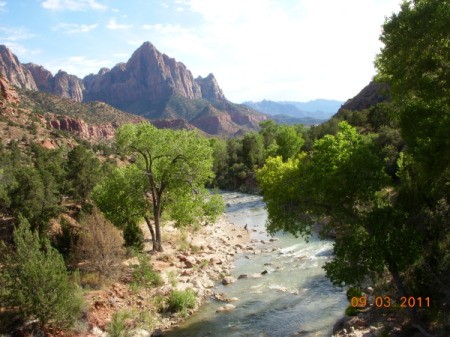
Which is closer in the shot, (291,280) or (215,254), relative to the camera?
(291,280)

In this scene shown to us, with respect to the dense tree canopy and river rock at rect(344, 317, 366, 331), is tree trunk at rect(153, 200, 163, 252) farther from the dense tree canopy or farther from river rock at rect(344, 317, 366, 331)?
river rock at rect(344, 317, 366, 331)

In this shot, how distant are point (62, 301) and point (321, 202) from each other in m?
12.4

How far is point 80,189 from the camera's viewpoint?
39.5 meters

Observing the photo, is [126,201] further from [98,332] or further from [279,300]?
[279,300]

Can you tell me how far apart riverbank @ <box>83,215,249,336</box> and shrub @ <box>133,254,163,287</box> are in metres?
0.50

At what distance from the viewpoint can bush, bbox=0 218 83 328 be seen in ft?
54.3

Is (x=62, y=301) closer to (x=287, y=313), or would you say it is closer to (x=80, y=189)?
(x=287, y=313)

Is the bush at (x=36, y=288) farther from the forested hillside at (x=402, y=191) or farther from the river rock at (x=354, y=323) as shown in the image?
the river rock at (x=354, y=323)

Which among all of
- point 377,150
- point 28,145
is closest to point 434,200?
point 377,150

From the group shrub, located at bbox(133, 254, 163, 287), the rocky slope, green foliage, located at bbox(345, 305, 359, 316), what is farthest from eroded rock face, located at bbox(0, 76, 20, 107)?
green foliage, located at bbox(345, 305, 359, 316)

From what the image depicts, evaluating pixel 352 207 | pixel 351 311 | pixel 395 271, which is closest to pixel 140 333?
pixel 351 311

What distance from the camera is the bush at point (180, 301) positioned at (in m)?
21.5

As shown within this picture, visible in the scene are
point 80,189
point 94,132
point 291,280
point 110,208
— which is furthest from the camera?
point 94,132

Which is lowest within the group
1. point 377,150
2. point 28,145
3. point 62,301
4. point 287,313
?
point 287,313
